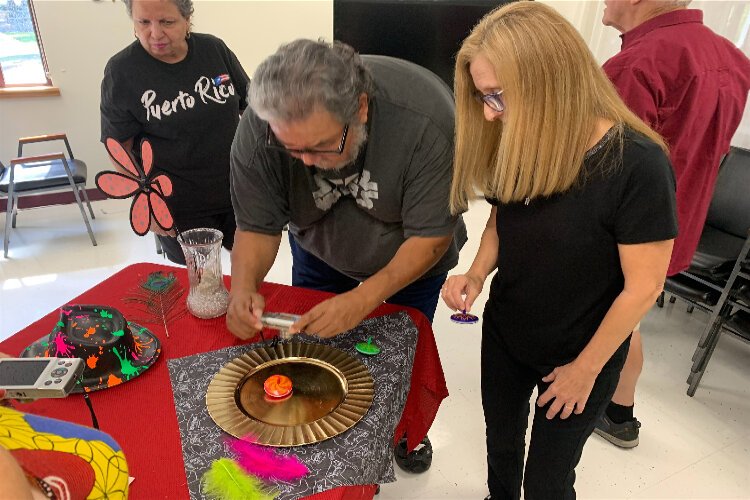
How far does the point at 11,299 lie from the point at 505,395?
8.55 ft

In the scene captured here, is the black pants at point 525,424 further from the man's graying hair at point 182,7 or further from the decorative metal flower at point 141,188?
the man's graying hair at point 182,7

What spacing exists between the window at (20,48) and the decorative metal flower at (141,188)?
295cm

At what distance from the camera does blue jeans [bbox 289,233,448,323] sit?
1511 mm

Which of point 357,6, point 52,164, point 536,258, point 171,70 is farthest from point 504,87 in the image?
point 52,164

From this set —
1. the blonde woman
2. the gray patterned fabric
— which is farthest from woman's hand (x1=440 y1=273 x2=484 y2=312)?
the gray patterned fabric

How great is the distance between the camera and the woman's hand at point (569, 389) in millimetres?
1050

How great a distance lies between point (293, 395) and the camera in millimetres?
978

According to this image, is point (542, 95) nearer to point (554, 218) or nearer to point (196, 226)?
point (554, 218)

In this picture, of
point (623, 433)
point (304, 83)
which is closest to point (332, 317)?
point (304, 83)

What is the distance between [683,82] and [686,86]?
0.05ft

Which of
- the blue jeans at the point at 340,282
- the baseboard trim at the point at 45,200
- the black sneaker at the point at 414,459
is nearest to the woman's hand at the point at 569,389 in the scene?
the blue jeans at the point at 340,282

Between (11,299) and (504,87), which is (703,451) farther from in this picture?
(11,299)

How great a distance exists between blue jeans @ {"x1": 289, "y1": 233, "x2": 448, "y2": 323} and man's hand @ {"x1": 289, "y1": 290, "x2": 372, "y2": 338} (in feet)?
1.25

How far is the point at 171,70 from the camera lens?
6.30 ft
